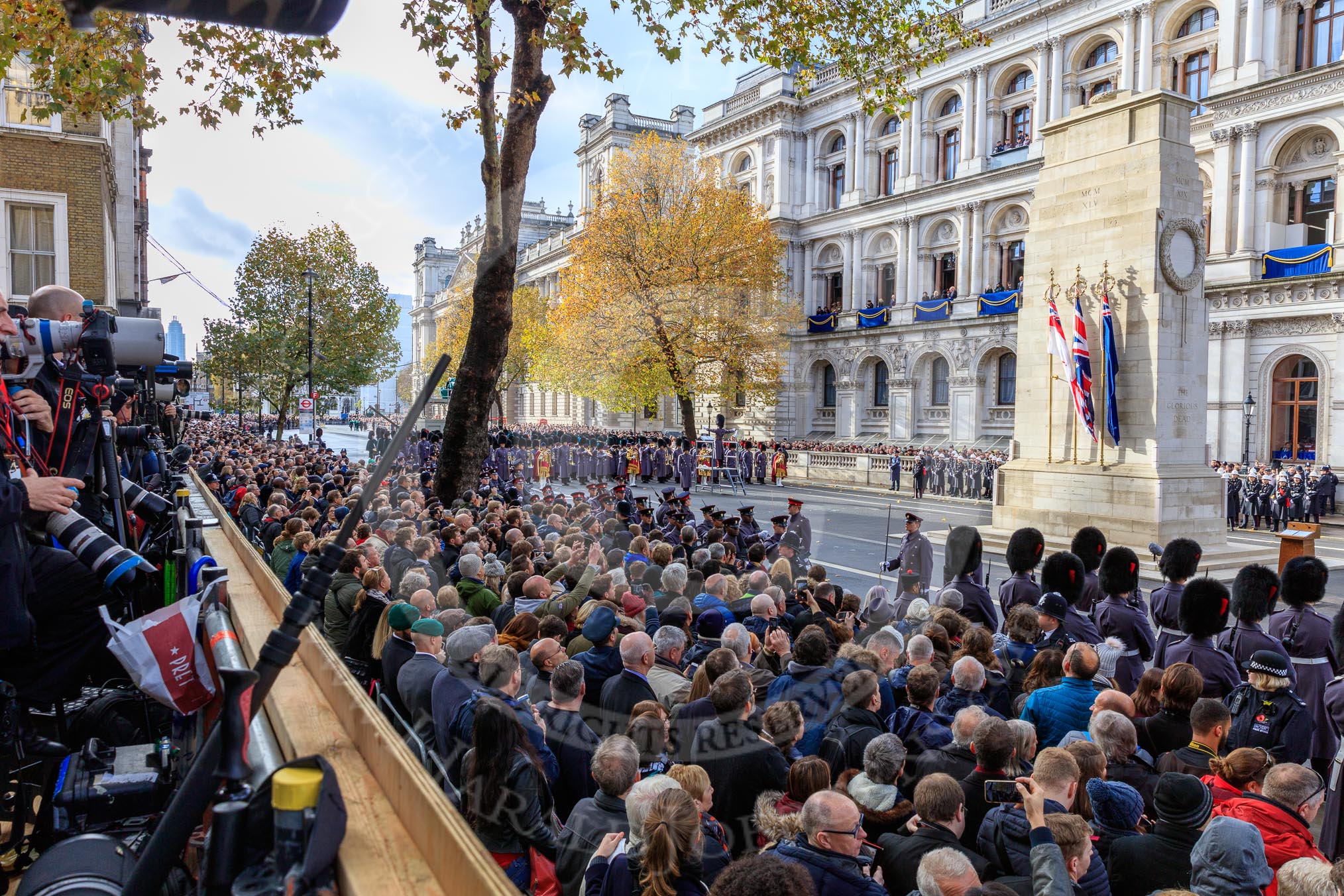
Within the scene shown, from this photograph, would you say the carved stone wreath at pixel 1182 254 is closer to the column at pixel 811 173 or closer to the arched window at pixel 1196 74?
the arched window at pixel 1196 74

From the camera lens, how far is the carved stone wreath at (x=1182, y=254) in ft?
45.0

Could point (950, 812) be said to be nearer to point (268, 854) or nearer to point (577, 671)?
point (577, 671)

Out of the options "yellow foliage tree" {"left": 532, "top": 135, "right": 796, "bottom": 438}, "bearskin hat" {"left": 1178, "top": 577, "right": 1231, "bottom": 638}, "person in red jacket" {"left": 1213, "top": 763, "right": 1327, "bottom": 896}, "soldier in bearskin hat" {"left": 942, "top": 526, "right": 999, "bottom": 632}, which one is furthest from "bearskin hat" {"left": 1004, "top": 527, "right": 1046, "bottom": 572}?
"yellow foliage tree" {"left": 532, "top": 135, "right": 796, "bottom": 438}

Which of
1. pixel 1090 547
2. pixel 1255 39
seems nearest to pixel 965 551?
pixel 1090 547

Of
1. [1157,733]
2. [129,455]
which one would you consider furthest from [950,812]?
[129,455]

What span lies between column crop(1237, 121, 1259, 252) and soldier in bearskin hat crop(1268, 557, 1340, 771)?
99.5ft

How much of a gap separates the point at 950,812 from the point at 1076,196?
46.1ft

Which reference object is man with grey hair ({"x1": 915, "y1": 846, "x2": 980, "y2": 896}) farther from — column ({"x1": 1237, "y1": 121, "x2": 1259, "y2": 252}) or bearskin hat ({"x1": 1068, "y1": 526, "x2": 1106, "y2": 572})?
column ({"x1": 1237, "y1": 121, "x2": 1259, "y2": 252})

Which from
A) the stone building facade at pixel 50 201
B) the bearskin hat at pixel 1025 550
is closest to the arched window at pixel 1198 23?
the bearskin hat at pixel 1025 550

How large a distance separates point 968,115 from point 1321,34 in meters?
15.0

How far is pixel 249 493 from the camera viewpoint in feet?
40.1

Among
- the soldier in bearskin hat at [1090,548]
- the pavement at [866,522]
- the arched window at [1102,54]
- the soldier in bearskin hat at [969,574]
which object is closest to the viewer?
the soldier in bearskin hat at [969,574]

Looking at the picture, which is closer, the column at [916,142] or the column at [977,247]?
the column at [977,247]

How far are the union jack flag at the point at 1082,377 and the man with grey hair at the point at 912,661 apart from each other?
399 inches
